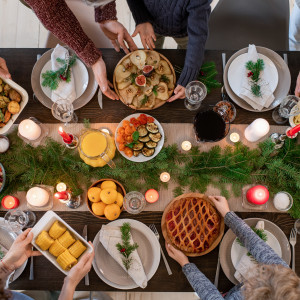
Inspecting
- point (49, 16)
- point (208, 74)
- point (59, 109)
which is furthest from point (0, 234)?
point (208, 74)

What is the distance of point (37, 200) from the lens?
128 centimetres

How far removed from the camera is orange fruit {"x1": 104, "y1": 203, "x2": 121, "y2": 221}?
126 centimetres

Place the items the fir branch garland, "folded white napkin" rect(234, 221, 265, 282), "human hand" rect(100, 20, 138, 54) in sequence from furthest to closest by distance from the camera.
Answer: "human hand" rect(100, 20, 138, 54), the fir branch garland, "folded white napkin" rect(234, 221, 265, 282)

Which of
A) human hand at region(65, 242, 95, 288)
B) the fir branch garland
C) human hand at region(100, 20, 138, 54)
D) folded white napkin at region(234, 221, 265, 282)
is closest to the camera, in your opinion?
human hand at region(65, 242, 95, 288)

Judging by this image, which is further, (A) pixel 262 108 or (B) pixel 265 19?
(B) pixel 265 19

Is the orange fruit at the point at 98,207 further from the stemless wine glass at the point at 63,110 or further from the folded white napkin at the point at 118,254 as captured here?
the stemless wine glass at the point at 63,110

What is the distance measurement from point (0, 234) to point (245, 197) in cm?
123

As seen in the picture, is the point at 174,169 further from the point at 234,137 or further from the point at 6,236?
the point at 6,236

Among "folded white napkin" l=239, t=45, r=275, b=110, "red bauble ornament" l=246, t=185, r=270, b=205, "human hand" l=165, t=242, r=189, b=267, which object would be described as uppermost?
"folded white napkin" l=239, t=45, r=275, b=110

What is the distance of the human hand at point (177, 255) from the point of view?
1.26m

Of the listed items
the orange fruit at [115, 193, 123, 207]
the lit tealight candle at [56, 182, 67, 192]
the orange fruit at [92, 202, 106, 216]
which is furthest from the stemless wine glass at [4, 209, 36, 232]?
the orange fruit at [115, 193, 123, 207]

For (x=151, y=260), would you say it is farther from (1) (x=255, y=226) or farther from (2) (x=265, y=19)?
(2) (x=265, y=19)

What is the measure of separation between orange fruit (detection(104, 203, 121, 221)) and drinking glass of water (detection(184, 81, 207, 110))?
2.14 feet

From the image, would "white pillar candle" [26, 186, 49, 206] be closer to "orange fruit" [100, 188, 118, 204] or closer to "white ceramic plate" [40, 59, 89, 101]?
"orange fruit" [100, 188, 118, 204]
